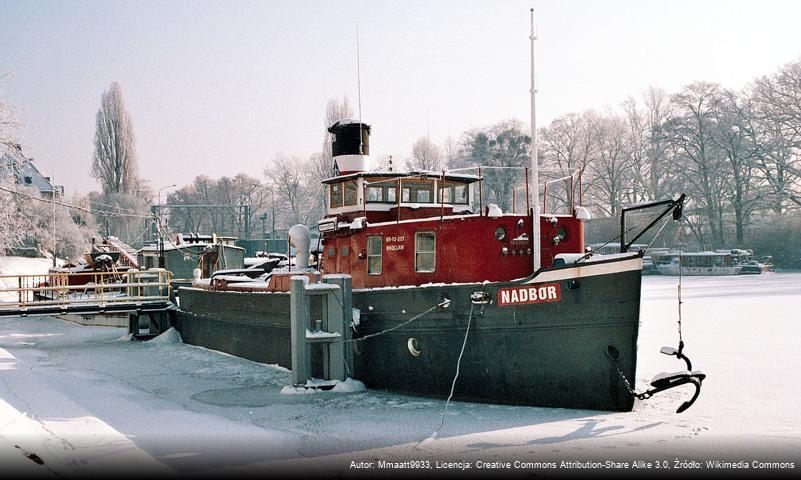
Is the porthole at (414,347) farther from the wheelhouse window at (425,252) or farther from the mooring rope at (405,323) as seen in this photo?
the wheelhouse window at (425,252)

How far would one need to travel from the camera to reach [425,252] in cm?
1259

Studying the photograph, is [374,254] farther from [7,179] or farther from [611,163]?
[611,163]

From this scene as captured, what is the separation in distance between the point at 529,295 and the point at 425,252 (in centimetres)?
247

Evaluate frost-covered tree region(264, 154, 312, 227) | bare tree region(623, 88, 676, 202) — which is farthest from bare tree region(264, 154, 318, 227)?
bare tree region(623, 88, 676, 202)

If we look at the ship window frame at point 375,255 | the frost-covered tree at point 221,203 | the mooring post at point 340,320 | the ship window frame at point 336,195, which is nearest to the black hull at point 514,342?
the mooring post at point 340,320

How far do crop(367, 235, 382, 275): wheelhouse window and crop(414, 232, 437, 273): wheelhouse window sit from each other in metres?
1.00

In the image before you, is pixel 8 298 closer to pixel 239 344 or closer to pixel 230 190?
pixel 239 344

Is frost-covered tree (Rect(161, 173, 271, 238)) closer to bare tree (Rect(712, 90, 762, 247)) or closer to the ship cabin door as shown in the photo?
bare tree (Rect(712, 90, 762, 247))

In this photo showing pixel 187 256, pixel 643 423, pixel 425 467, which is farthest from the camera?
pixel 187 256

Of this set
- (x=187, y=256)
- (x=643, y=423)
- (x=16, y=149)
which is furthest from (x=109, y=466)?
(x=16, y=149)

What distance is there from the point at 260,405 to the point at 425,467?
4.69m

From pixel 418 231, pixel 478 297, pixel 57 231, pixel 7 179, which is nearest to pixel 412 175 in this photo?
pixel 418 231

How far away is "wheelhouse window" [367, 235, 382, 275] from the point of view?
1342 centimetres

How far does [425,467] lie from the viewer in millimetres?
8039
